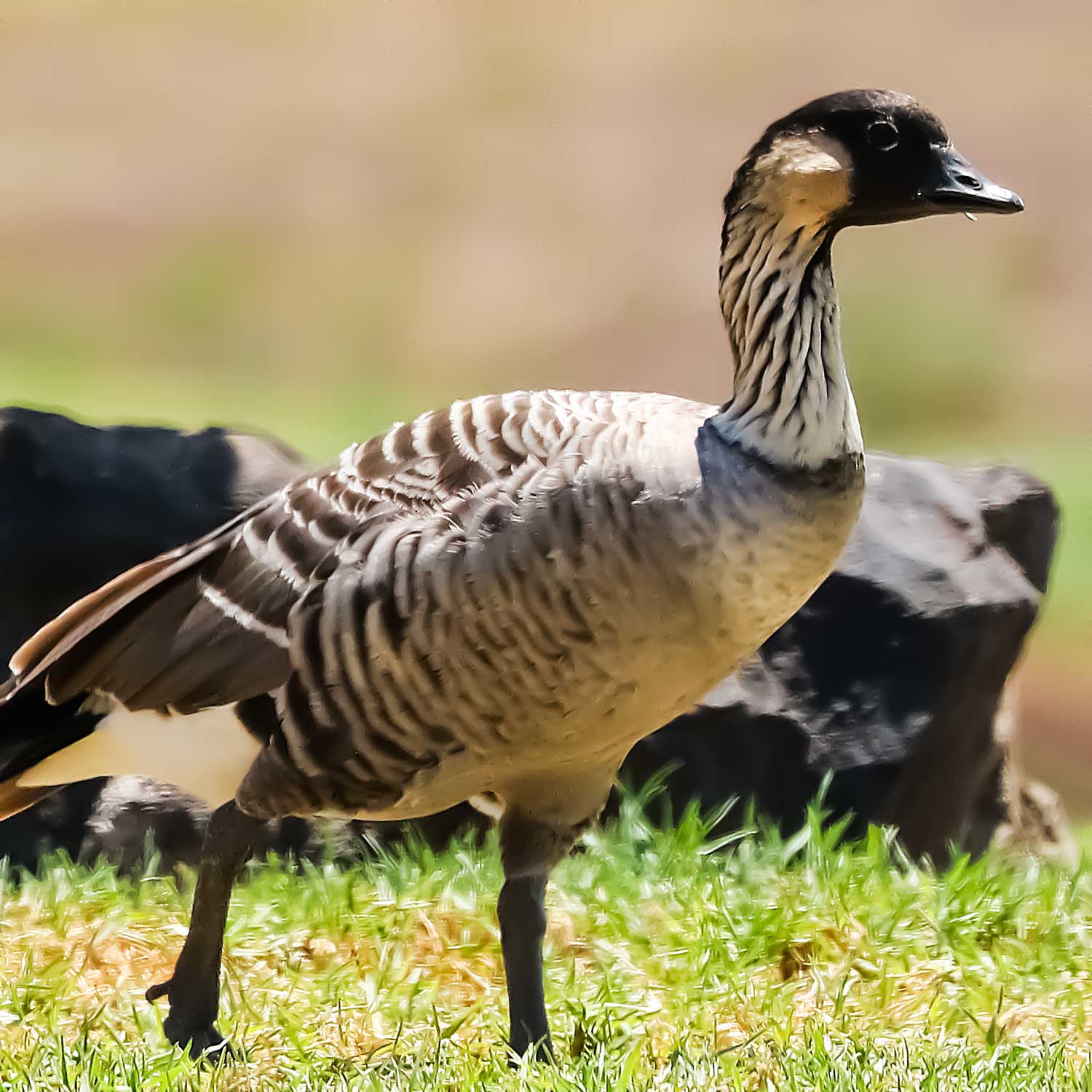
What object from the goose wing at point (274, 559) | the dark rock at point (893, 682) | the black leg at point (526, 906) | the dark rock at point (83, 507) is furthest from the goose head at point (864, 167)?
the dark rock at point (83, 507)

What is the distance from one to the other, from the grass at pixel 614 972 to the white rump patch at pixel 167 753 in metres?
0.52

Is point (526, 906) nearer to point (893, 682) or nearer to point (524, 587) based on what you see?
point (524, 587)

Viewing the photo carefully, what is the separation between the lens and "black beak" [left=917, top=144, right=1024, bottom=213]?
3141mm

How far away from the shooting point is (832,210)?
3174 mm

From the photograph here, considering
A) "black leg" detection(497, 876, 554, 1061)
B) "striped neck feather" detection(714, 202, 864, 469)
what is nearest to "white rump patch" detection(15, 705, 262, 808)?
"black leg" detection(497, 876, 554, 1061)

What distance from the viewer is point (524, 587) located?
119 inches

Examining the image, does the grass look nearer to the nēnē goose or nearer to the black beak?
the nēnē goose

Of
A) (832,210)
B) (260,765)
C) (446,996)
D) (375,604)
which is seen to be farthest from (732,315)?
(446,996)

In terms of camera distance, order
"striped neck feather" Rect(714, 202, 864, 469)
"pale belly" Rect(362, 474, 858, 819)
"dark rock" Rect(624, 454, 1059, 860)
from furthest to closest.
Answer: "dark rock" Rect(624, 454, 1059, 860)
"striped neck feather" Rect(714, 202, 864, 469)
"pale belly" Rect(362, 474, 858, 819)

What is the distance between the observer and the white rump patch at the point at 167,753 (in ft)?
11.1

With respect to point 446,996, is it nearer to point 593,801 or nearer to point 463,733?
point 593,801

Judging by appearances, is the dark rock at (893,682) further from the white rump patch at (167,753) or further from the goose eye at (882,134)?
the goose eye at (882,134)

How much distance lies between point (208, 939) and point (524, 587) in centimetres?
109

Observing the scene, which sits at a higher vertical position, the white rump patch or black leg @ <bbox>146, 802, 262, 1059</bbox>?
the white rump patch
